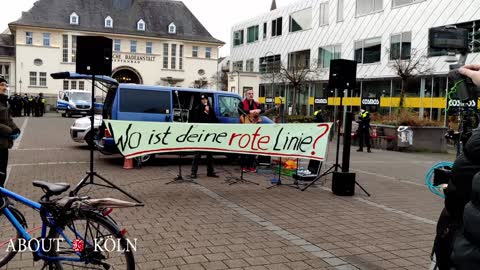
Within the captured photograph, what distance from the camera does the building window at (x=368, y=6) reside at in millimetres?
38438

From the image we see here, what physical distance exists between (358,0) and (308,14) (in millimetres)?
7666

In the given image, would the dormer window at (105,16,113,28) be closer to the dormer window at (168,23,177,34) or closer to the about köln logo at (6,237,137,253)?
the dormer window at (168,23,177,34)

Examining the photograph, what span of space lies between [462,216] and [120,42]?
69.0m

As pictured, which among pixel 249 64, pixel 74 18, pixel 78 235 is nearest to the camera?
pixel 78 235

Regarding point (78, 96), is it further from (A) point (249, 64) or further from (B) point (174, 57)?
(B) point (174, 57)

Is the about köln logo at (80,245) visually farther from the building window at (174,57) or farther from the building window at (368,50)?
the building window at (174,57)

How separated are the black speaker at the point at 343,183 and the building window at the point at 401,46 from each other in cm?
2798

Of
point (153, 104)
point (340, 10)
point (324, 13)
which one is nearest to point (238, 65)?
point (324, 13)

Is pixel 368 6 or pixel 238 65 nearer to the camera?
pixel 368 6

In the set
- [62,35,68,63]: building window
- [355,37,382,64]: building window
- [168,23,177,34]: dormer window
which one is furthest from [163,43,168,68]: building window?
[355,37,382,64]: building window

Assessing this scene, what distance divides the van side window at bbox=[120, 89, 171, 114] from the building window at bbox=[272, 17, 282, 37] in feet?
137

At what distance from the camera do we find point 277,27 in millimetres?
53375

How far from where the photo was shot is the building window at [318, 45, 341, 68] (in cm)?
4294

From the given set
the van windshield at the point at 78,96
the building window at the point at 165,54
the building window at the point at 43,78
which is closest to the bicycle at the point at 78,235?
the van windshield at the point at 78,96
